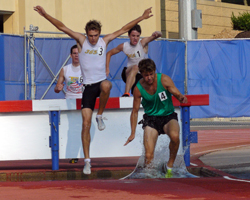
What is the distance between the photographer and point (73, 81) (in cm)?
895

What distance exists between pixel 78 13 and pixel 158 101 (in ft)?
53.9

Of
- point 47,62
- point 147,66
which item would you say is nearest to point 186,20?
point 47,62

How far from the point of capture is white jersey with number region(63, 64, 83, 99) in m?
8.95

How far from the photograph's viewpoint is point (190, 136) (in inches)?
305

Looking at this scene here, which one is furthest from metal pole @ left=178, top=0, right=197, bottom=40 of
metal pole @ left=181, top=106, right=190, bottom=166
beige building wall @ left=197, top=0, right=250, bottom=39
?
metal pole @ left=181, top=106, right=190, bottom=166

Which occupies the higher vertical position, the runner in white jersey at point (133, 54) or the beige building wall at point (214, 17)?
the beige building wall at point (214, 17)

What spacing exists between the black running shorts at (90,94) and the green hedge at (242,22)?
79.6 ft

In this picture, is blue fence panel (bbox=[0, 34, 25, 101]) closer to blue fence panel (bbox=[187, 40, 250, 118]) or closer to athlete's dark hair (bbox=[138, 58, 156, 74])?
blue fence panel (bbox=[187, 40, 250, 118])

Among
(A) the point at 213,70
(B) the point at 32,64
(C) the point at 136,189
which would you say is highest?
(B) the point at 32,64

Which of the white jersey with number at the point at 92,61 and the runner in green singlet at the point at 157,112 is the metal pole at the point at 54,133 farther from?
the runner in green singlet at the point at 157,112

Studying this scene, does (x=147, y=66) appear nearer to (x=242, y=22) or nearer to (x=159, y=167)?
(x=159, y=167)

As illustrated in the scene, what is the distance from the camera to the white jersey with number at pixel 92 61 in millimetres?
7340

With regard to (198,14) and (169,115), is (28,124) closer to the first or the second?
(169,115)

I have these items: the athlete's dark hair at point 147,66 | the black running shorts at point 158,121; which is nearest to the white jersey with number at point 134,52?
the black running shorts at point 158,121
